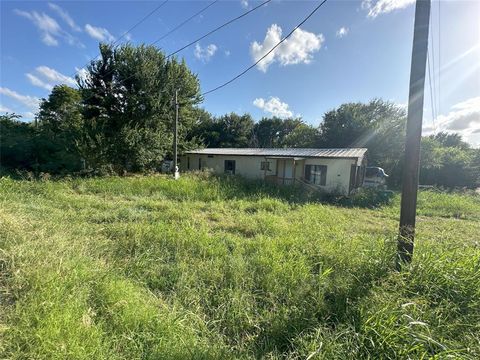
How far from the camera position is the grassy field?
6.21 feet

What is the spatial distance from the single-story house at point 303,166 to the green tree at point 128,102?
4.70 metres

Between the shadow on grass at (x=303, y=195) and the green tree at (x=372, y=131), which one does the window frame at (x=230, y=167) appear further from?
the green tree at (x=372, y=131)

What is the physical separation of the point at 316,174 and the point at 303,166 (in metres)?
0.98

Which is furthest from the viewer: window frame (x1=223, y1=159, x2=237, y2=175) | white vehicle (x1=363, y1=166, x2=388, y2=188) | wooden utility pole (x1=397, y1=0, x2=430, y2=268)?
white vehicle (x1=363, y1=166, x2=388, y2=188)

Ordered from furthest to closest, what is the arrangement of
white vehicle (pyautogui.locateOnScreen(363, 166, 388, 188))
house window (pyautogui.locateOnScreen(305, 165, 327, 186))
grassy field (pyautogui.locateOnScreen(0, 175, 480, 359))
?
white vehicle (pyautogui.locateOnScreen(363, 166, 388, 188)), house window (pyautogui.locateOnScreen(305, 165, 327, 186)), grassy field (pyautogui.locateOnScreen(0, 175, 480, 359))

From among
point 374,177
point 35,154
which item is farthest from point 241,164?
point 35,154

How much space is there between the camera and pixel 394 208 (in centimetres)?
972

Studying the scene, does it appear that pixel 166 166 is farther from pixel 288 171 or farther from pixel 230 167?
pixel 288 171

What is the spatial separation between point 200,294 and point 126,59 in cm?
1691

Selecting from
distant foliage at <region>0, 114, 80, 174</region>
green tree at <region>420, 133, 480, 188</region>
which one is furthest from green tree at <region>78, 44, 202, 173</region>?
green tree at <region>420, 133, 480, 188</region>

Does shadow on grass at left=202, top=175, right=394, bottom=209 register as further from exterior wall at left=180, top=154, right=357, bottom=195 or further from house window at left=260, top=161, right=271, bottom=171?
house window at left=260, top=161, right=271, bottom=171

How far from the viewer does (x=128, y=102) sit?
15383 millimetres

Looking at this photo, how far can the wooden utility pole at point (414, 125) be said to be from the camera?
2992 mm

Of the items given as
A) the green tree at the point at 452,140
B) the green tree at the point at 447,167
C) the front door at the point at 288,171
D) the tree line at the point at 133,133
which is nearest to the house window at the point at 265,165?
the front door at the point at 288,171
